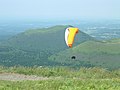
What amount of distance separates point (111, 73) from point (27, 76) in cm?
853

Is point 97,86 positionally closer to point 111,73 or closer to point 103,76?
point 103,76

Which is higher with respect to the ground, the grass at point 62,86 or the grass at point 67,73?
the grass at point 62,86

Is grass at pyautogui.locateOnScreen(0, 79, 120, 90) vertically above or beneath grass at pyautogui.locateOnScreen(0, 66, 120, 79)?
above

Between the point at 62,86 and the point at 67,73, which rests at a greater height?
the point at 62,86

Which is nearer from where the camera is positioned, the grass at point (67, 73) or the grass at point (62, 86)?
the grass at point (62, 86)

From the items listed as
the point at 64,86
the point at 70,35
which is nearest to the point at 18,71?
the point at 70,35

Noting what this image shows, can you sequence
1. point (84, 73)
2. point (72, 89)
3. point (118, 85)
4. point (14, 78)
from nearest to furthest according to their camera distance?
point (72, 89)
point (118, 85)
point (14, 78)
point (84, 73)

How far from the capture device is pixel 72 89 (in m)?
21.1

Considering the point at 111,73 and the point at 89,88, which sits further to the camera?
the point at 111,73

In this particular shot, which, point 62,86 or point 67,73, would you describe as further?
point 67,73

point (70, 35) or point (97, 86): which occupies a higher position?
point (70, 35)

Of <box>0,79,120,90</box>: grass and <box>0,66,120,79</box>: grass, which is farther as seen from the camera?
<box>0,66,120,79</box>: grass

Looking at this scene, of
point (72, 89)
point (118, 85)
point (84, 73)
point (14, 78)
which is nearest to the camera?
point (72, 89)

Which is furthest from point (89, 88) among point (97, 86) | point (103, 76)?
point (103, 76)
